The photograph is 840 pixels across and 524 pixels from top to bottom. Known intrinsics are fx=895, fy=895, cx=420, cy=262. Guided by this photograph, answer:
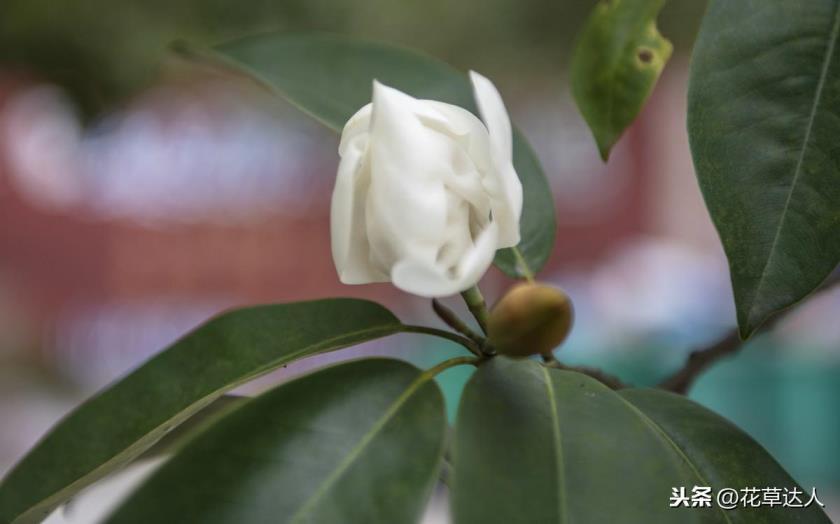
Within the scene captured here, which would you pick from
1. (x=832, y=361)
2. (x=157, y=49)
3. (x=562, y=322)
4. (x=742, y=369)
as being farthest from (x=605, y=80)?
(x=832, y=361)

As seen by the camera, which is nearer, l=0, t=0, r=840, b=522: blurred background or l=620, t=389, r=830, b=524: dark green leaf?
l=620, t=389, r=830, b=524: dark green leaf

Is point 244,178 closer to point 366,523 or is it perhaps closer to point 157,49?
point 157,49

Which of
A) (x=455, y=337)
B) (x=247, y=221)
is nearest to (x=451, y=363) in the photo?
(x=455, y=337)

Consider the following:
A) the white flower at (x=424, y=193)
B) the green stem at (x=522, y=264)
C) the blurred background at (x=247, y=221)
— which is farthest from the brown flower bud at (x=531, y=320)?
the blurred background at (x=247, y=221)

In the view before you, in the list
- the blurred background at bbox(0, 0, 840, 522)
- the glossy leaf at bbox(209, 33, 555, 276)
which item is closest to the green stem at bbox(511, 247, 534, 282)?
the glossy leaf at bbox(209, 33, 555, 276)

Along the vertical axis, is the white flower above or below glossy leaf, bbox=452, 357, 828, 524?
above

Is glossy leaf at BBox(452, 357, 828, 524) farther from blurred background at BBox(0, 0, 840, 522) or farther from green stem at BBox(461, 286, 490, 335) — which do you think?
blurred background at BBox(0, 0, 840, 522)
